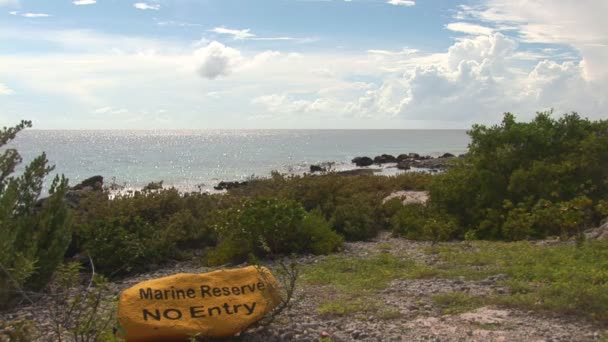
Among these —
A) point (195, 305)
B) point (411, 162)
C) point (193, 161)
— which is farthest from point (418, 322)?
point (193, 161)

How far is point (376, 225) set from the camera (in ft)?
43.8

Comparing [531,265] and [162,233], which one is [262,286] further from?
[162,233]

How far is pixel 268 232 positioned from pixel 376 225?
3.59 m

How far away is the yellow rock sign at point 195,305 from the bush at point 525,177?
7.00 meters

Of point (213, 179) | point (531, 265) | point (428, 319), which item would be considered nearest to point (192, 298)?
→ point (428, 319)

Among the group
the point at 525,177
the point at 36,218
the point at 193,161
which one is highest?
the point at 525,177

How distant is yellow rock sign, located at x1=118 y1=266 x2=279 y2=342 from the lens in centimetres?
558

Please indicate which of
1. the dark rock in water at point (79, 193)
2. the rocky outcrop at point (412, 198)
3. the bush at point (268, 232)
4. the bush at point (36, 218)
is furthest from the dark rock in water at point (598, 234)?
the dark rock in water at point (79, 193)

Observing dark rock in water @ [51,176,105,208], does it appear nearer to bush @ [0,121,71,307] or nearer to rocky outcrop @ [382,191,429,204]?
bush @ [0,121,71,307]

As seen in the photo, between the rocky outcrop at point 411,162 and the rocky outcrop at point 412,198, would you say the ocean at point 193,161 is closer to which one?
the rocky outcrop at point 411,162

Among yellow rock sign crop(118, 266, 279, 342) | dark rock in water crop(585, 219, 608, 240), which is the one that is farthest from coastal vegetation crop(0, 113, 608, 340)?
yellow rock sign crop(118, 266, 279, 342)

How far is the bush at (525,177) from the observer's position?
470 inches

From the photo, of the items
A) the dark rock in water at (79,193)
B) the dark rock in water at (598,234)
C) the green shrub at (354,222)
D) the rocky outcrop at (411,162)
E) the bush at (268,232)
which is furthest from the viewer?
the rocky outcrop at (411,162)

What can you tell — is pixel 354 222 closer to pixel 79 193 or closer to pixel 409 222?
pixel 409 222
